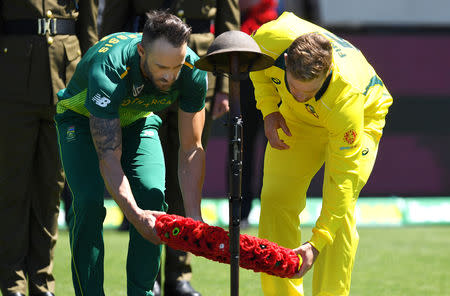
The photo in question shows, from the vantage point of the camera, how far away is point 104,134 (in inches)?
175

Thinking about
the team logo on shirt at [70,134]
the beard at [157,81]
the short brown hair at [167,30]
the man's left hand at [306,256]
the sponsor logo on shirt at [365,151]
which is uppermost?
the short brown hair at [167,30]

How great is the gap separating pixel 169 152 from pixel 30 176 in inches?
36.1

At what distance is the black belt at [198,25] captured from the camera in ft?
19.6

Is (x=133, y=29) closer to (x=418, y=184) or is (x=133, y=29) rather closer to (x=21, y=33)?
(x=21, y=33)

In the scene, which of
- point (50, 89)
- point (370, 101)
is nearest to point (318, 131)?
point (370, 101)

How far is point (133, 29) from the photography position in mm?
6012

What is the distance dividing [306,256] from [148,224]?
2.63 ft

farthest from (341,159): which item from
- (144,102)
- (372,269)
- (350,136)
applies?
(372,269)

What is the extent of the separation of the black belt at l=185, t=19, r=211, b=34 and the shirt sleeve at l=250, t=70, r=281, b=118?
819 millimetres

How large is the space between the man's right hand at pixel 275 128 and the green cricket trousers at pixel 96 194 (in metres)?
0.67

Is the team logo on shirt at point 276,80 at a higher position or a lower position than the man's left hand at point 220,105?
higher

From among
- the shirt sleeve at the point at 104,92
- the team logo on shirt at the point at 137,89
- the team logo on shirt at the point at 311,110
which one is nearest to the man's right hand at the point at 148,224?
the shirt sleeve at the point at 104,92

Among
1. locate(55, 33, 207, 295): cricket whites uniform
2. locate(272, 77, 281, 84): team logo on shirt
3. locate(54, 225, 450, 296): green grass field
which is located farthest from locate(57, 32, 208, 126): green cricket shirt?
locate(54, 225, 450, 296): green grass field

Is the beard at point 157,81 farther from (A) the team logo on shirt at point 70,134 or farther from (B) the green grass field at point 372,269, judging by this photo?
(B) the green grass field at point 372,269
